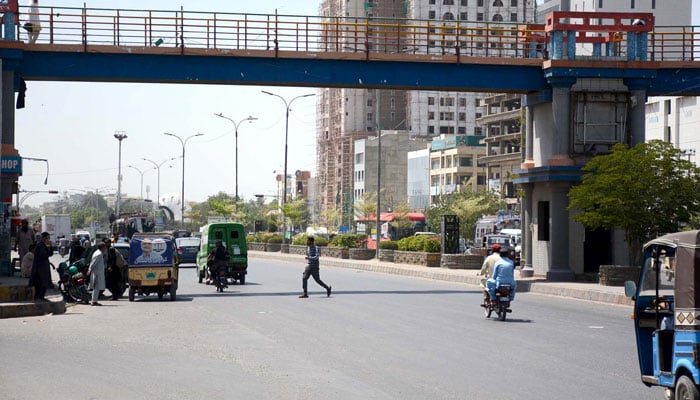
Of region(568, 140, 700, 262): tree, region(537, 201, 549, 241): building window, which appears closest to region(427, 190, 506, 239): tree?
region(537, 201, 549, 241): building window

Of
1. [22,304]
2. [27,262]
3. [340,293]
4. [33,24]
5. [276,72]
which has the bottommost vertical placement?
[340,293]

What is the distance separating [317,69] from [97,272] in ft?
42.0

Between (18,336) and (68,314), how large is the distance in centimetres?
577

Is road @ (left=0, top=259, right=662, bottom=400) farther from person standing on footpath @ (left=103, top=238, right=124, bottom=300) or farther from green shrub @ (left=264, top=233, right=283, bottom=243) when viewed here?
green shrub @ (left=264, top=233, right=283, bottom=243)

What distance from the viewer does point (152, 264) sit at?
29.6 metres

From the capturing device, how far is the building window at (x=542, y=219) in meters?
40.1

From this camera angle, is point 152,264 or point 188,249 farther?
point 188,249

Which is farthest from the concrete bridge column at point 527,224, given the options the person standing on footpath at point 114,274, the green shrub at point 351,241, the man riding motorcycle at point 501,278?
the green shrub at point 351,241

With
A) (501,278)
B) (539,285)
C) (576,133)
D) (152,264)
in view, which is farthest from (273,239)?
(501,278)

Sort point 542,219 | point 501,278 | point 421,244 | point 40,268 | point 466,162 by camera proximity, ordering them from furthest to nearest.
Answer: point 466,162
point 421,244
point 542,219
point 40,268
point 501,278

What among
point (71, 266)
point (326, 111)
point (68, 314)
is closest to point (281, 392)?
point (68, 314)

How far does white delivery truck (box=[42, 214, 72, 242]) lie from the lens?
97250 millimetres

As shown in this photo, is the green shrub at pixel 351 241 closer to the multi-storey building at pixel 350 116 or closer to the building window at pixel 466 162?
the building window at pixel 466 162

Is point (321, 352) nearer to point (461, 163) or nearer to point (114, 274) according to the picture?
point (114, 274)
